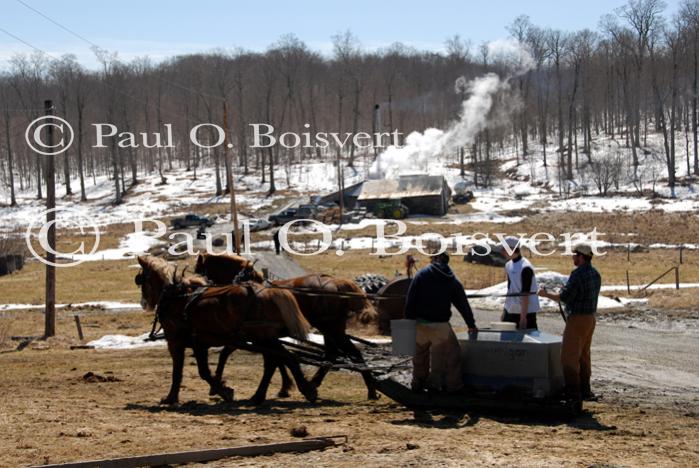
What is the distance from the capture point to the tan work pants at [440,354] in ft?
34.3

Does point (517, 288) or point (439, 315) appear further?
point (517, 288)

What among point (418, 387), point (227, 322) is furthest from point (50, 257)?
point (418, 387)

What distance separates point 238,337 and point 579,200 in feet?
198

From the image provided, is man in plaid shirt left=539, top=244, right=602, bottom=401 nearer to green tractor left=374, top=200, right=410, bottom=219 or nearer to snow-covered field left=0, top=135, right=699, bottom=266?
snow-covered field left=0, top=135, right=699, bottom=266

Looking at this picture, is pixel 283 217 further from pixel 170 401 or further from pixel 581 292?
pixel 581 292

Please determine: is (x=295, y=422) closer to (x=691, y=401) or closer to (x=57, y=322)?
(x=691, y=401)

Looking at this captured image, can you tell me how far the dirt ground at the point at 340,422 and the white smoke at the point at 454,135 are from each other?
2701 inches

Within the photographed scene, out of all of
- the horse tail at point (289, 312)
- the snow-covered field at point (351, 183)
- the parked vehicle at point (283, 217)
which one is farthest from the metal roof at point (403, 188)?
the horse tail at point (289, 312)

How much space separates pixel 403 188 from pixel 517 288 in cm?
6144

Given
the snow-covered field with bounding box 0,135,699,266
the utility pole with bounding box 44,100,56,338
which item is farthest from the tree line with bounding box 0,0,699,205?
the utility pole with bounding box 44,100,56,338

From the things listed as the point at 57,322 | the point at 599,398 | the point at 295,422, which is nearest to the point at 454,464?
the point at 295,422

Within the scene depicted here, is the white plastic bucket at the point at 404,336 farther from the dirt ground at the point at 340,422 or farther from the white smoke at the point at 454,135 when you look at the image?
the white smoke at the point at 454,135

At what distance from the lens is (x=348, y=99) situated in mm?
116188

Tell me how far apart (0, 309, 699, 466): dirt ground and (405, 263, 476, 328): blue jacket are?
1154 millimetres
